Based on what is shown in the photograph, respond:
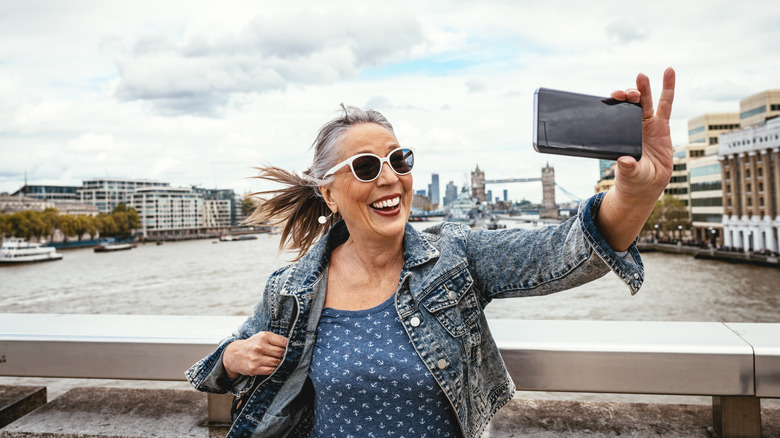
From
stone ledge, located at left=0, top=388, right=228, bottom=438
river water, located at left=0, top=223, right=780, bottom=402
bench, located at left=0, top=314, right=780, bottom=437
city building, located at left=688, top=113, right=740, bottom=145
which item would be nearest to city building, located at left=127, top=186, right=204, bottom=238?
river water, located at left=0, top=223, right=780, bottom=402

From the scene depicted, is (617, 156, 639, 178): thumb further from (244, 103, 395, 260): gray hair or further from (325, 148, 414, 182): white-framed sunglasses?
(244, 103, 395, 260): gray hair

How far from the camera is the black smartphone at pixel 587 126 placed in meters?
1.18

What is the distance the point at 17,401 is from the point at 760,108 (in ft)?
192

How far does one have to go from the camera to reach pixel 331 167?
1720 millimetres

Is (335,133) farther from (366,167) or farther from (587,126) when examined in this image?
(587,126)

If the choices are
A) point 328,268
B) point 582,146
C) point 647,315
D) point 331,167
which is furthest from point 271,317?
point 647,315

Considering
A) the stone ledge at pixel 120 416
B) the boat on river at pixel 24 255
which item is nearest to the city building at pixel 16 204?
the boat on river at pixel 24 255

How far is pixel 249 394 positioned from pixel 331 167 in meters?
0.68

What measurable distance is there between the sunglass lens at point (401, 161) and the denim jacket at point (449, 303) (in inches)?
6.8

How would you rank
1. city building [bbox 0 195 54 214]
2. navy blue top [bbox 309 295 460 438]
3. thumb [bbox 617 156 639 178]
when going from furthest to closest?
city building [bbox 0 195 54 214] < navy blue top [bbox 309 295 460 438] < thumb [bbox 617 156 639 178]

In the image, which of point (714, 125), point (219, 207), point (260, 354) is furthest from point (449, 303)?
point (219, 207)

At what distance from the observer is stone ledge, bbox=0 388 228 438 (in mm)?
2070

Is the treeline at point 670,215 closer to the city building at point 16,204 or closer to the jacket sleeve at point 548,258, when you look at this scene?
the jacket sleeve at point 548,258

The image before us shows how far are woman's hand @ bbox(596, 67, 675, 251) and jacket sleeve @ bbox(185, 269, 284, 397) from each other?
91 cm
